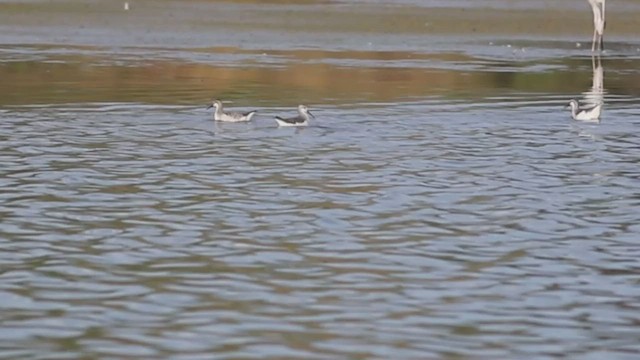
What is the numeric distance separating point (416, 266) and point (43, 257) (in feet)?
9.10

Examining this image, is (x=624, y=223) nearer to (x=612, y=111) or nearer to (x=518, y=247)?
(x=518, y=247)

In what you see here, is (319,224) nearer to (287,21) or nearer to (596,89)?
(596,89)

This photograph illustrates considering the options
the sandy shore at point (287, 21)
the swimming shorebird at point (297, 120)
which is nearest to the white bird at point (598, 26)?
the sandy shore at point (287, 21)

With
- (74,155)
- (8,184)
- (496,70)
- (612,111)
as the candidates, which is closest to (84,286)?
(8,184)

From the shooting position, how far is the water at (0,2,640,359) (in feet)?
33.9

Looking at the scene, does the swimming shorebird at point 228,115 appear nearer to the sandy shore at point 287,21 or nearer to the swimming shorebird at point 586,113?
the swimming shorebird at point 586,113

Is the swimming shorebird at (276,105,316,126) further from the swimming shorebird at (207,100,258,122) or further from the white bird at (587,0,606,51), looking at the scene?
the white bird at (587,0,606,51)

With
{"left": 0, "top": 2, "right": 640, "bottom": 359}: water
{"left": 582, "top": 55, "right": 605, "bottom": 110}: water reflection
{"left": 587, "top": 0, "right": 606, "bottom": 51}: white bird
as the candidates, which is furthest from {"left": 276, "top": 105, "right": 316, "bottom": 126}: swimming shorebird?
{"left": 587, "top": 0, "right": 606, "bottom": 51}: white bird

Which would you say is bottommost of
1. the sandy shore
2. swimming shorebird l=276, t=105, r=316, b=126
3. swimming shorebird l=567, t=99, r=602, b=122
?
the sandy shore

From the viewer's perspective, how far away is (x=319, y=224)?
13984mm

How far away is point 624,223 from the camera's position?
556 inches

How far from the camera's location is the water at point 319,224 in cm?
1034

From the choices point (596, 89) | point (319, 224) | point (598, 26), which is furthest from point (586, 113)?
point (598, 26)

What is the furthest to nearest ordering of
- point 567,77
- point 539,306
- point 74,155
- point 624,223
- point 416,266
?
point 567,77
point 74,155
point 624,223
point 416,266
point 539,306
